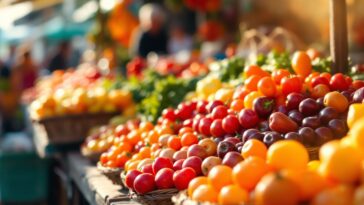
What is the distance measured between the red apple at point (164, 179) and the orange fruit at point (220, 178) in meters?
0.56

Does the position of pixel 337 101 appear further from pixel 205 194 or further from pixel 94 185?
pixel 94 185

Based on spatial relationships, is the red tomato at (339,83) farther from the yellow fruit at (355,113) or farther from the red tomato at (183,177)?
the red tomato at (183,177)

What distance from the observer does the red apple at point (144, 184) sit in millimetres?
3504

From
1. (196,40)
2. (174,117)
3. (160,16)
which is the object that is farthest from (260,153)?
Answer: (196,40)

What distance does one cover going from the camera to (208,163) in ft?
11.1

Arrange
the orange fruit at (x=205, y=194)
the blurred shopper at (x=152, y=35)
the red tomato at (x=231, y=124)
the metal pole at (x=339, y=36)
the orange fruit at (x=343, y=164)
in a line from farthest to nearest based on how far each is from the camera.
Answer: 1. the blurred shopper at (x=152, y=35)
2. the metal pole at (x=339, y=36)
3. the red tomato at (x=231, y=124)
4. the orange fruit at (x=205, y=194)
5. the orange fruit at (x=343, y=164)

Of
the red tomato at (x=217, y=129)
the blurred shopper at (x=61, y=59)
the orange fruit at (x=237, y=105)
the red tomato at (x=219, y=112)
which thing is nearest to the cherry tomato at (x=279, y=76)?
the orange fruit at (x=237, y=105)

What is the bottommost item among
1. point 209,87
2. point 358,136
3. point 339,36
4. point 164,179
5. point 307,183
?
point 307,183

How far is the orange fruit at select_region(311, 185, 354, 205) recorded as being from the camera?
2.36 m

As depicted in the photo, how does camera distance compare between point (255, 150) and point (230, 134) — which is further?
point (230, 134)

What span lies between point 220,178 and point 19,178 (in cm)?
566

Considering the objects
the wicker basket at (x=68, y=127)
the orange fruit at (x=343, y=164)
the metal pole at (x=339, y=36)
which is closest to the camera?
the orange fruit at (x=343, y=164)

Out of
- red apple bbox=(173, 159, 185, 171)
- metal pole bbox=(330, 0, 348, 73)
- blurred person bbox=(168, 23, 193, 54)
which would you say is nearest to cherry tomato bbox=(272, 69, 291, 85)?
metal pole bbox=(330, 0, 348, 73)

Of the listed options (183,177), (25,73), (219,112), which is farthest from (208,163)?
(25,73)
